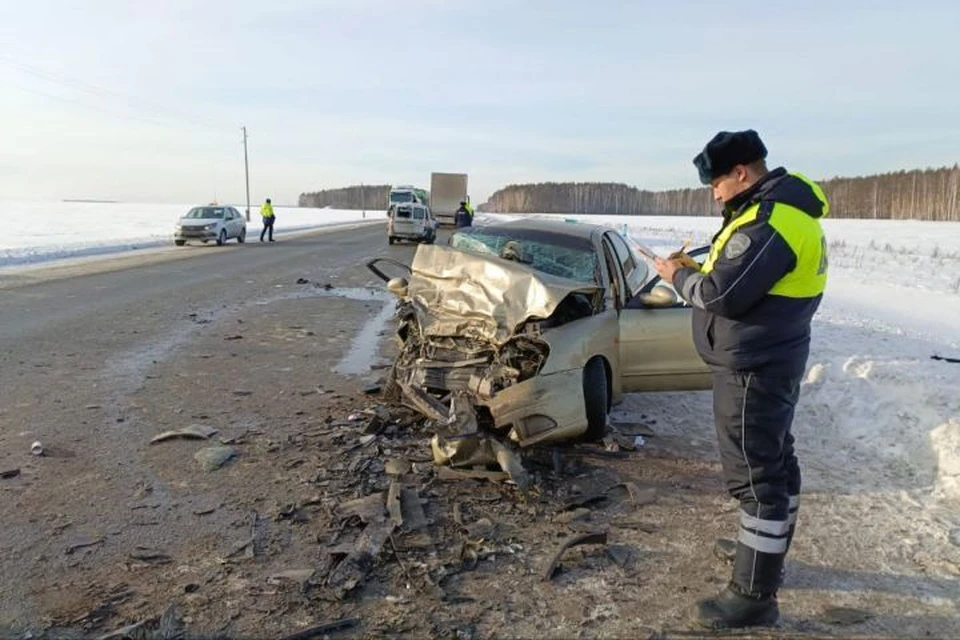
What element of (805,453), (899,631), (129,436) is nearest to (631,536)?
(899,631)

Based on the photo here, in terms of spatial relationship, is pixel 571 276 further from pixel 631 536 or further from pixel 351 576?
pixel 351 576

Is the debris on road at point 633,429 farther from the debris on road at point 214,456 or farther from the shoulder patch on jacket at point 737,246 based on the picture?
the debris on road at point 214,456

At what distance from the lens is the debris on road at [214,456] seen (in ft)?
14.3

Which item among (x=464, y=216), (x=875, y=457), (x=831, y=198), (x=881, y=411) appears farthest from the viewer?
(x=831, y=198)

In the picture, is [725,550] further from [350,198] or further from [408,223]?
[350,198]

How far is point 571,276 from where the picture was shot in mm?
5590

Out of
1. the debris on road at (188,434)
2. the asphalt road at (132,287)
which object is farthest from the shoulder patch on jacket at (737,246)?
the asphalt road at (132,287)

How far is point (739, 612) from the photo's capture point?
9.04 feet

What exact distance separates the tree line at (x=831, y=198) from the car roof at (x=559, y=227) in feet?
147

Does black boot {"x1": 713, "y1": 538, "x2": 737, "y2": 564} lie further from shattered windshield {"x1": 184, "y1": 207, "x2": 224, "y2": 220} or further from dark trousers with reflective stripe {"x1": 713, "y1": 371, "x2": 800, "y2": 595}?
shattered windshield {"x1": 184, "y1": 207, "x2": 224, "y2": 220}

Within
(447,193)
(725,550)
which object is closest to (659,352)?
(725,550)

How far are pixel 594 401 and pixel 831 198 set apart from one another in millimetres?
113249

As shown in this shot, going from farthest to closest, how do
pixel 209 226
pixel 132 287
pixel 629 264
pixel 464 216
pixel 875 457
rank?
1. pixel 464 216
2. pixel 209 226
3. pixel 132 287
4. pixel 629 264
5. pixel 875 457

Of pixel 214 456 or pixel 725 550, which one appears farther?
pixel 214 456
